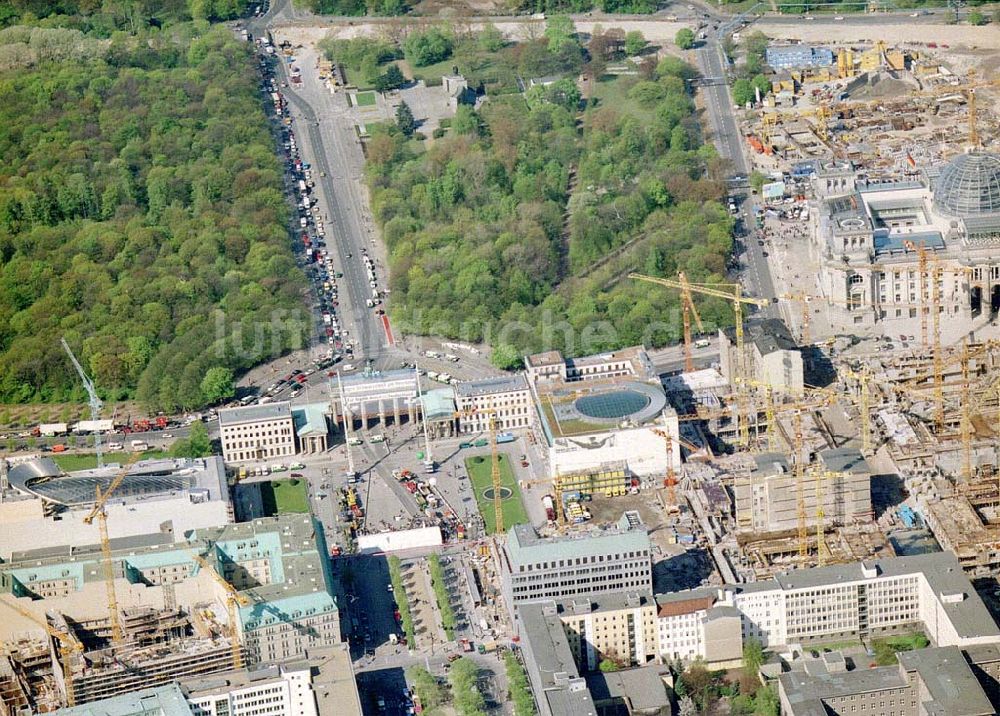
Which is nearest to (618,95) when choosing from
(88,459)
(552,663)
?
(88,459)

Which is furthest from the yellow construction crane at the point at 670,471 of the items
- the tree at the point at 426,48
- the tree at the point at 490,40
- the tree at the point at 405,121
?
the tree at the point at 490,40

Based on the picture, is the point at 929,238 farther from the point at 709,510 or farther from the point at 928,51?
the point at 928,51

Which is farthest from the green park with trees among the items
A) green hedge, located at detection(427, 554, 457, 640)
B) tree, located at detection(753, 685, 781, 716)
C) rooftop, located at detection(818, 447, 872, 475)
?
tree, located at detection(753, 685, 781, 716)

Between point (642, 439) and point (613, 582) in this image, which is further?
point (642, 439)

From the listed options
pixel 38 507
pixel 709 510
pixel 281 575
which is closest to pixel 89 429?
pixel 38 507

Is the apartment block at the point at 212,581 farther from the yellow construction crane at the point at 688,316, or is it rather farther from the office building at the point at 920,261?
the office building at the point at 920,261

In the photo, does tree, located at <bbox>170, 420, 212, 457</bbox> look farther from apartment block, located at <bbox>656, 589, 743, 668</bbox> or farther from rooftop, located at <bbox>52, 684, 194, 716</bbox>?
apartment block, located at <bbox>656, 589, 743, 668</bbox>
